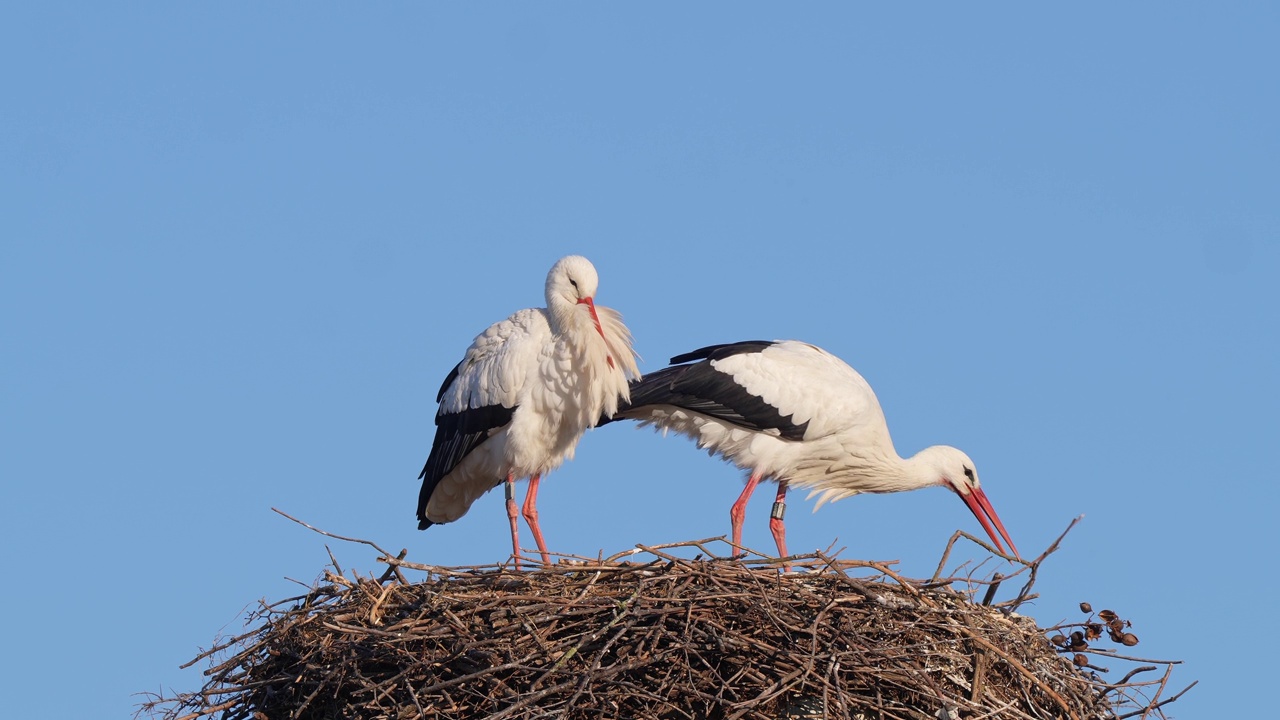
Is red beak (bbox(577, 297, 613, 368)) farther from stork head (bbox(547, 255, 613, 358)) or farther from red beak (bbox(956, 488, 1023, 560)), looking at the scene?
red beak (bbox(956, 488, 1023, 560))

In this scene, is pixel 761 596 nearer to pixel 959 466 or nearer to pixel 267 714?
pixel 267 714

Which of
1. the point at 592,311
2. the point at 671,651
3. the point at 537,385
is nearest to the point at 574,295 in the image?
the point at 592,311

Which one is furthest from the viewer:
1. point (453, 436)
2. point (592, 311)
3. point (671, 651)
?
point (453, 436)

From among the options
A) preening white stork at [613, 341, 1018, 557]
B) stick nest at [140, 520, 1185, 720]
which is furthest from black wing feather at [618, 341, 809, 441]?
stick nest at [140, 520, 1185, 720]

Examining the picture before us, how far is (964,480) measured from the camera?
10.9 m

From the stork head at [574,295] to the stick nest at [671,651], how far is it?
221cm

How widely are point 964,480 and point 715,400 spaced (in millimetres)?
1693

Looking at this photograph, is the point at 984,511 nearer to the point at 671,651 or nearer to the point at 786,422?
the point at 786,422

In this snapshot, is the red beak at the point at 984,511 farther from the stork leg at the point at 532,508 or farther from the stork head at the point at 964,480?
the stork leg at the point at 532,508

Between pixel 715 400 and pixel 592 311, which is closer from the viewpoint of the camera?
pixel 592 311

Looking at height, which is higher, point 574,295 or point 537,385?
point 574,295

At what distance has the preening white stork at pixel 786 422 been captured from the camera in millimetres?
10484

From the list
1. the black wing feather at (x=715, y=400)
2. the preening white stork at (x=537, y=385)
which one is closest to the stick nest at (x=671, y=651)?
the preening white stork at (x=537, y=385)

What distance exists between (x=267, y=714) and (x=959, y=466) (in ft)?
16.2
